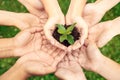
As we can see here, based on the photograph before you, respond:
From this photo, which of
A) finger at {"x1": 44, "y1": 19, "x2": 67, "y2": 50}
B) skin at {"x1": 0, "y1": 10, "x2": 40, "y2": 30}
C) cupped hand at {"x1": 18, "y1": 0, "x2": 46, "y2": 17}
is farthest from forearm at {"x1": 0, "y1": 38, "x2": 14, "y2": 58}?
cupped hand at {"x1": 18, "y1": 0, "x2": 46, "y2": 17}

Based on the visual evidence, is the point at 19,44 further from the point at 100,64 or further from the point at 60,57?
the point at 100,64

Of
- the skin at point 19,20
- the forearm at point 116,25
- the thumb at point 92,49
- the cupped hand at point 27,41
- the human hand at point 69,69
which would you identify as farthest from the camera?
the skin at point 19,20

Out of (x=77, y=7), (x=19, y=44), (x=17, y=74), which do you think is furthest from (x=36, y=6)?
(x=17, y=74)

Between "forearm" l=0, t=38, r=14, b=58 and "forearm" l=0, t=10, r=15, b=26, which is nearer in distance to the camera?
"forearm" l=0, t=38, r=14, b=58

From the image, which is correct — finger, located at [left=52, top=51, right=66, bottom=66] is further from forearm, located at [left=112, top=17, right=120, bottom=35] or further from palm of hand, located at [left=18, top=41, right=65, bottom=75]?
forearm, located at [left=112, top=17, right=120, bottom=35]

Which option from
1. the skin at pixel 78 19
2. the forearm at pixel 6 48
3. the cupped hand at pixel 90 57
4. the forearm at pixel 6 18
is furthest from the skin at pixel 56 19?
the forearm at pixel 6 48

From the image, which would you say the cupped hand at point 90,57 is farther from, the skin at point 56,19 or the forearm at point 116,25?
the forearm at point 116,25

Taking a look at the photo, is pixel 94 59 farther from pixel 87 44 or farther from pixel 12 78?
pixel 12 78
